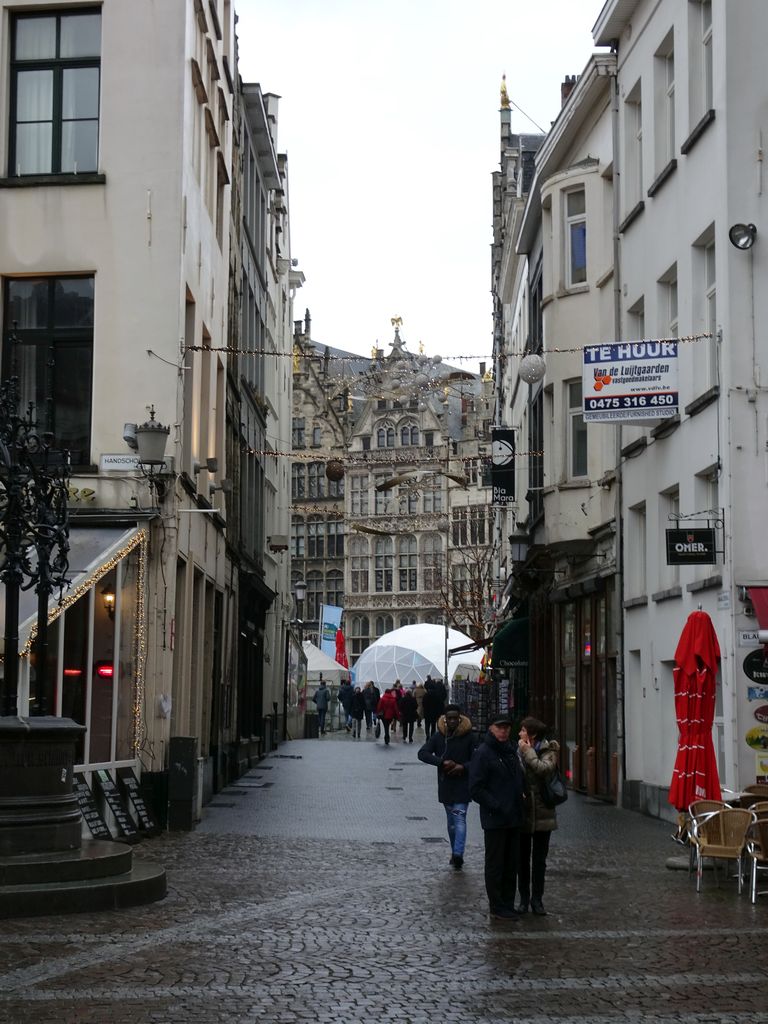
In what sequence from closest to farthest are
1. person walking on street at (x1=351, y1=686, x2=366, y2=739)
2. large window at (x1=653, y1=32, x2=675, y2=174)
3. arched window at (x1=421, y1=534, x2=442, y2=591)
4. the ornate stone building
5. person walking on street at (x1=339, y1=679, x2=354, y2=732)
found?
large window at (x1=653, y1=32, x2=675, y2=174), person walking on street at (x1=351, y1=686, x2=366, y2=739), person walking on street at (x1=339, y1=679, x2=354, y2=732), the ornate stone building, arched window at (x1=421, y1=534, x2=442, y2=591)

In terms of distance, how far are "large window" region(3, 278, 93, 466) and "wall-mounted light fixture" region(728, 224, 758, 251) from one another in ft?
27.5

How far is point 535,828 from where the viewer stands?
13.3 meters

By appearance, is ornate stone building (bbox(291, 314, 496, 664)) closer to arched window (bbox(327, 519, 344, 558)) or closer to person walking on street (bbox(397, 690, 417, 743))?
arched window (bbox(327, 519, 344, 558))

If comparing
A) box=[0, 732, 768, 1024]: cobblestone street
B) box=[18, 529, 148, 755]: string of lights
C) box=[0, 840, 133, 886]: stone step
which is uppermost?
box=[18, 529, 148, 755]: string of lights

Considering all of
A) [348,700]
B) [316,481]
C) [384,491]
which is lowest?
[348,700]

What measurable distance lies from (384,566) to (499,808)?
288 feet

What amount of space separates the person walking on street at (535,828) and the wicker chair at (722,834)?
6.30 ft

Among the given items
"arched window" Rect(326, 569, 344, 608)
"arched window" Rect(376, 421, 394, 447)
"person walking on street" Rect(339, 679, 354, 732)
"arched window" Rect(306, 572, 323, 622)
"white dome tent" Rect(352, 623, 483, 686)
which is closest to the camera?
"person walking on street" Rect(339, 679, 354, 732)

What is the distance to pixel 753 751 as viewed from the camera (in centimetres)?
1891

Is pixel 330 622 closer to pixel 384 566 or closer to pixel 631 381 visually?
pixel 384 566

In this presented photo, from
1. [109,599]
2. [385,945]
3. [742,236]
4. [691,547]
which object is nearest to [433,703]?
[109,599]

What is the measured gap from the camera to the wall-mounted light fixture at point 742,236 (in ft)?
64.4

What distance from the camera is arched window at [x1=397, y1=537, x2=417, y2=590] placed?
99.6 m

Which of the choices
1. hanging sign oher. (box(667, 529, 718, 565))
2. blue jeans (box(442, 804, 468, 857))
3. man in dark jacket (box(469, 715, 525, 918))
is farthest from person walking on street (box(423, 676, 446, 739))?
man in dark jacket (box(469, 715, 525, 918))
